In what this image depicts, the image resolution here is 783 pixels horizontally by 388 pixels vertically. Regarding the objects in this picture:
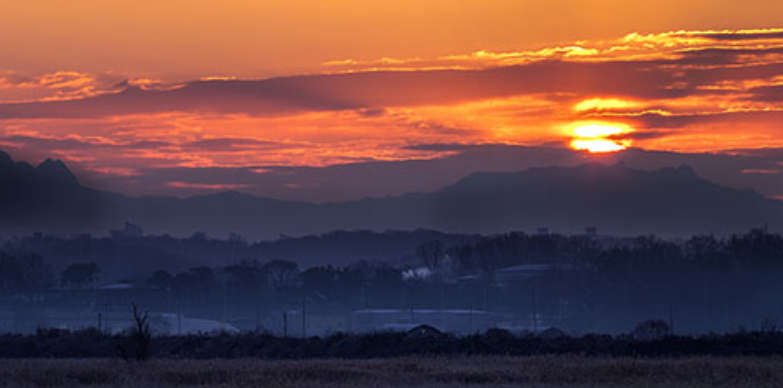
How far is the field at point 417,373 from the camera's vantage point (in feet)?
151

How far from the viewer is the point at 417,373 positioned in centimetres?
5031

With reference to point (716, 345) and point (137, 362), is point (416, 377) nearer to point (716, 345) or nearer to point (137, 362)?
point (137, 362)

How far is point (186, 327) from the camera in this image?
7313 inches

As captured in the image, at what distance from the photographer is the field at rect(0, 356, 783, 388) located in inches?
1815

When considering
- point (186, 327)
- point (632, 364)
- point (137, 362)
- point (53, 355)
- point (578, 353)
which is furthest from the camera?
point (186, 327)

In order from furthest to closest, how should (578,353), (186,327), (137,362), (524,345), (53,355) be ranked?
(186,327)
(53,355)
(524,345)
(578,353)
(137,362)

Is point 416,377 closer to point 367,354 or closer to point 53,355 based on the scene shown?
point 367,354

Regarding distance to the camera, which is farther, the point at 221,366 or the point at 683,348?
the point at 683,348

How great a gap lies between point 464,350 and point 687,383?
21.5m

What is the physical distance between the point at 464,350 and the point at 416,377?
17.5 metres

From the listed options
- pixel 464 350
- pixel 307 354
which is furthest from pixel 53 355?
pixel 464 350

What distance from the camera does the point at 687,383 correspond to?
45219 millimetres

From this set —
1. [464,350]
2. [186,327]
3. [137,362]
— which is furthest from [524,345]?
[186,327]

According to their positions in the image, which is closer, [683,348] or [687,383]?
[687,383]
